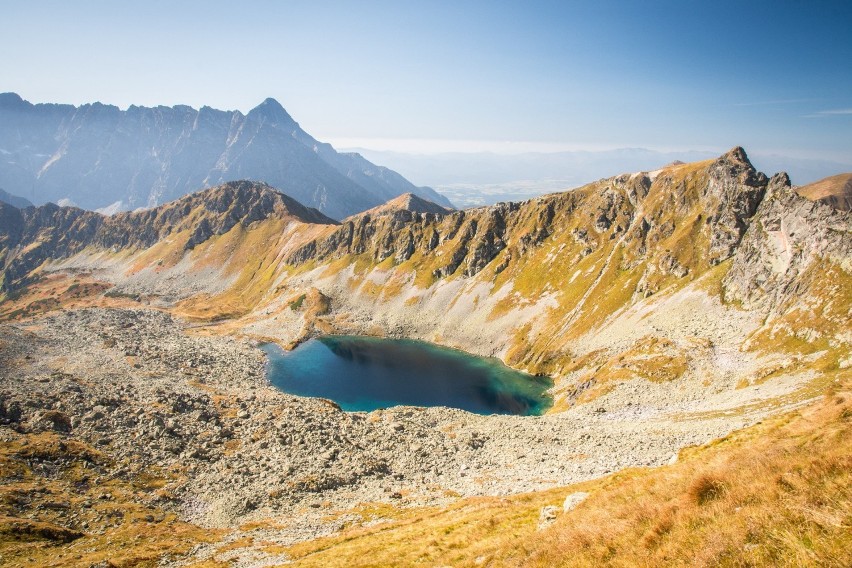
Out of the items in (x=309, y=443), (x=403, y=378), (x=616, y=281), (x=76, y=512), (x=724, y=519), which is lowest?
(x=403, y=378)

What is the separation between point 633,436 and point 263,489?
158ft

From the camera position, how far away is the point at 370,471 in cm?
5903

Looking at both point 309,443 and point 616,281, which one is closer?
point 309,443

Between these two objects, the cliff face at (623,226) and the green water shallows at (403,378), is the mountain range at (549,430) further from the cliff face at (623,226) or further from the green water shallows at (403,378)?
the green water shallows at (403,378)

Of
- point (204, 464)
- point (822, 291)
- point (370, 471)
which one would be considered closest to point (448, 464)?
point (370, 471)

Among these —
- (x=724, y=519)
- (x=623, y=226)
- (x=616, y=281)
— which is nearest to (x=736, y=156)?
(x=623, y=226)

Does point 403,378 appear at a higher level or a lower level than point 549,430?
lower

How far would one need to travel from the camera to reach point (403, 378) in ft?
384

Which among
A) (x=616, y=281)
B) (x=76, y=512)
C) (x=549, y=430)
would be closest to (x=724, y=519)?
(x=76, y=512)

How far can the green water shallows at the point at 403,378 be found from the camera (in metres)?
101

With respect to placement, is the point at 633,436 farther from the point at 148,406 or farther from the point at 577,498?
the point at 148,406

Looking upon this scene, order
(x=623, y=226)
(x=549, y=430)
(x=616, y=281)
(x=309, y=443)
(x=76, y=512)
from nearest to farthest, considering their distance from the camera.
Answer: (x=76, y=512) < (x=309, y=443) < (x=549, y=430) < (x=616, y=281) < (x=623, y=226)

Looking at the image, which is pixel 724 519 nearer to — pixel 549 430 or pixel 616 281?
pixel 549 430

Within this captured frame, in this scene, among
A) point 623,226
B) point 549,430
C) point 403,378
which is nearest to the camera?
point 549,430
